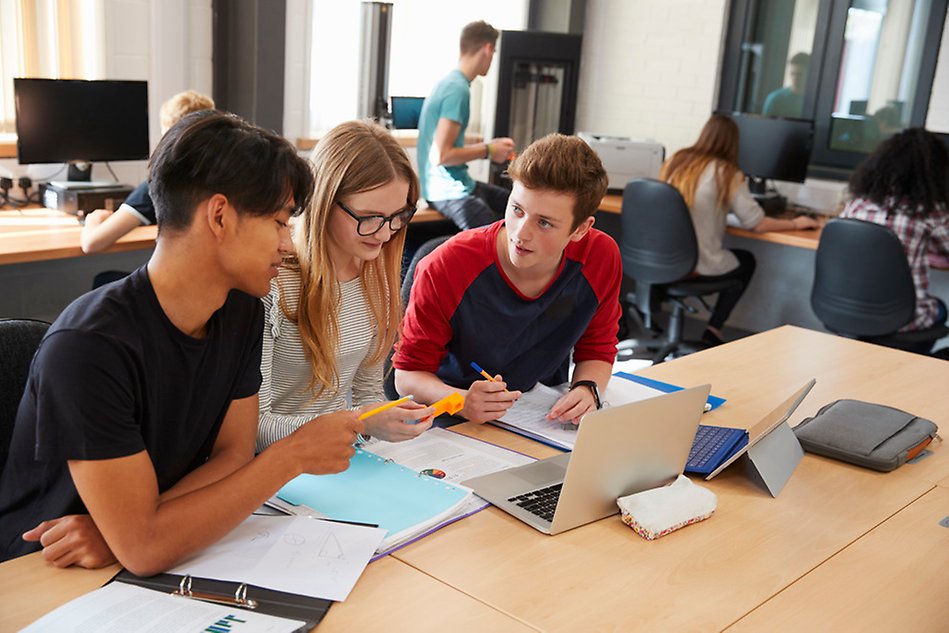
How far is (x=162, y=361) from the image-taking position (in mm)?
1226

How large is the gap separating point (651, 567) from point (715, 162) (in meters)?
3.13

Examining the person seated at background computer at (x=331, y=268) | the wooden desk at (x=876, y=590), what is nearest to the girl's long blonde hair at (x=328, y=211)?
the person seated at background computer at (x=331, y=268)

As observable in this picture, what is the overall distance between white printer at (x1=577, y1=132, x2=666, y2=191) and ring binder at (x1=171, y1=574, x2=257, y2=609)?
4.02m

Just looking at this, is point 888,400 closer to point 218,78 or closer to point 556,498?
point 556,498

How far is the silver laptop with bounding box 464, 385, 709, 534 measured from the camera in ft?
4.45

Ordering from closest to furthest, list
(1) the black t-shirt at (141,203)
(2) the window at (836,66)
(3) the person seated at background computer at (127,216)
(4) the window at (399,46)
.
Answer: (3) the person seated at background computer at (127,216)
(1) the black t-shirt at (141,203)
(2) the window at (836,66)
(4) the window at (399,46)

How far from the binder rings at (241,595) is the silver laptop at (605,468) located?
1.31 ft

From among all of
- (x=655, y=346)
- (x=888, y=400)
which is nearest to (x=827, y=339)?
(x=888, y=400)

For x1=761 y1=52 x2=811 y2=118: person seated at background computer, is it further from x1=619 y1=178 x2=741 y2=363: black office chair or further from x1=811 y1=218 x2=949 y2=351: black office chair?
x1=811 y1=218 x2=949 y2=351: black office chair

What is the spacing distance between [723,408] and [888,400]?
430 millimetres

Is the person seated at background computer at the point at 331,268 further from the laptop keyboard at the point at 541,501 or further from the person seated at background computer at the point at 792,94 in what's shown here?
the person seated at background computer at the point at 792,94

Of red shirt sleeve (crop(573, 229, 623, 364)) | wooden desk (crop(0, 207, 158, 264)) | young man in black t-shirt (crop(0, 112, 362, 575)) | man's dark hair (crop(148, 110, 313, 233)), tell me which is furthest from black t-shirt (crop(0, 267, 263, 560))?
wooden desk (crop(0, 207, 158, 264))

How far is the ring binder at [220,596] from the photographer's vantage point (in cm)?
112

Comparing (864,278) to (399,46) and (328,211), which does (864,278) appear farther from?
(399,46)
